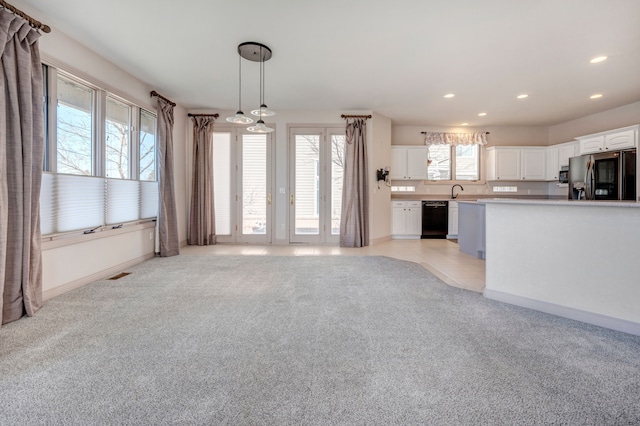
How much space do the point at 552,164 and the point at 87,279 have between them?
30.3ft

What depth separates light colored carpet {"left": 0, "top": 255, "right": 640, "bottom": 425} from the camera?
1323 mm

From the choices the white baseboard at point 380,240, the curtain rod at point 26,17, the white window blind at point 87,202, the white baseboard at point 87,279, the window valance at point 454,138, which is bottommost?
the white baseboard at point 87,279

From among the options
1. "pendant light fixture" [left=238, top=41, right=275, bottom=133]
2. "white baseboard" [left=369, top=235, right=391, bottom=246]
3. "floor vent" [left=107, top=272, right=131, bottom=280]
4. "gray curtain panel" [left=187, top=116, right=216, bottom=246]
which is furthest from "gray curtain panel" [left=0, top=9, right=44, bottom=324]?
"white baseboard" [left=369, top=235, right=391, bottom=246]

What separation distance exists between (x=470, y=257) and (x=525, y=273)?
7.32 ft

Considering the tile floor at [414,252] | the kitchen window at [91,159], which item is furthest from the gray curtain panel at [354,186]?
the kitchen window at [91,159]

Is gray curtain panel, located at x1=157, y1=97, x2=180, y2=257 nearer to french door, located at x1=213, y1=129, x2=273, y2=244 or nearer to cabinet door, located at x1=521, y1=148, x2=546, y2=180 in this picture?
french door, located at x1=213, y1=129, x2=273, y2=244

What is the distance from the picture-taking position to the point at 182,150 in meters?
5.55

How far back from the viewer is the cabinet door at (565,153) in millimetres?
6189

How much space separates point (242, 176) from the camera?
5844 millimetres

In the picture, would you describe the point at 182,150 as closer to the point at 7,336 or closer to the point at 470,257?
the point at 7,336

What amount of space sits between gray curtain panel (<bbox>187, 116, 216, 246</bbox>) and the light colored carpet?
2.83 meters

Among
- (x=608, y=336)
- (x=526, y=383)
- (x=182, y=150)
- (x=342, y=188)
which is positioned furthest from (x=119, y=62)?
(x=608, y=336)

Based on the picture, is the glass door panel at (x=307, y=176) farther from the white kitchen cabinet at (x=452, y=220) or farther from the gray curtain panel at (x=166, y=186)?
the white kitchen cabinet at (x=452, y=220)

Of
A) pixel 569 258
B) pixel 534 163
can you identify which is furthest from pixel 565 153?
pixel 569 258
